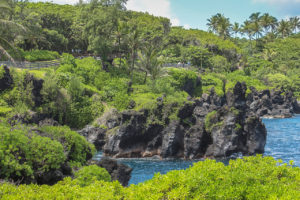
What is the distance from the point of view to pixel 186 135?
1652 inches

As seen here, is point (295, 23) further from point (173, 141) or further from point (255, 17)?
point (173, 141)

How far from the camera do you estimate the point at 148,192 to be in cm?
1033

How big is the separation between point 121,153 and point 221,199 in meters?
34.0

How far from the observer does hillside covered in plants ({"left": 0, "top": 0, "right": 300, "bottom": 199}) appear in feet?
39.1

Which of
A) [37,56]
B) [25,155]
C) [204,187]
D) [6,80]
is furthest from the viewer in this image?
[37,56]

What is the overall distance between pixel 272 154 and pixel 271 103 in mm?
51368

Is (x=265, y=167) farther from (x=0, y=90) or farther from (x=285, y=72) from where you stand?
(x=285, y=72)

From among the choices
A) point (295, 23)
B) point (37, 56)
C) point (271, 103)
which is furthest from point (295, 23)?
point (37, 56)

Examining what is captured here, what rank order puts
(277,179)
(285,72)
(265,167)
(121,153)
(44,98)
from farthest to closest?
(285,72)
(44,98)
(121,153)
(265,167)
(277,179)

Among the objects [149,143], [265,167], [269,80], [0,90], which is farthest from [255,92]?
[265,167]

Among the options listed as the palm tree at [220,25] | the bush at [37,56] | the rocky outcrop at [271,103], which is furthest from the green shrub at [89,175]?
the palm tree at [220,25]

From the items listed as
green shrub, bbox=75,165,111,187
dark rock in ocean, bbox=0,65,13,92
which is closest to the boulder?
green shrub, bbox=75,165,111,187

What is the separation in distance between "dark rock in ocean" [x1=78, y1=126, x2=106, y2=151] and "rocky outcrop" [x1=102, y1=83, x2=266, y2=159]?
11.1 feet

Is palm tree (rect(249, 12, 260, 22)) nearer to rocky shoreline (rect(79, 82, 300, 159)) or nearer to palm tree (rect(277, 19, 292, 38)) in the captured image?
palm tree (rect(277, 19, 292, 38))
